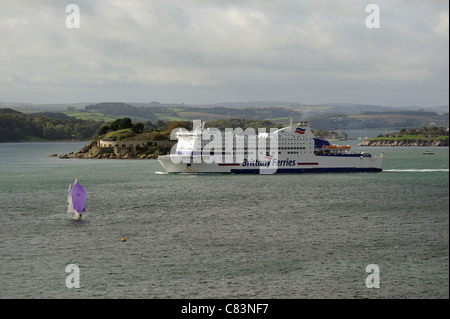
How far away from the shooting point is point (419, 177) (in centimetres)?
6112

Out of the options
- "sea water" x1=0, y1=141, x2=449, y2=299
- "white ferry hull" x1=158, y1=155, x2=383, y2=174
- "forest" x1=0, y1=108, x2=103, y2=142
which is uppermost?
"forest" x1=0, y1=108, x2=103, y2=142

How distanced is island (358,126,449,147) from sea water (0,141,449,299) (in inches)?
5060

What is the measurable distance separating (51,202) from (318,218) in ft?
69.9

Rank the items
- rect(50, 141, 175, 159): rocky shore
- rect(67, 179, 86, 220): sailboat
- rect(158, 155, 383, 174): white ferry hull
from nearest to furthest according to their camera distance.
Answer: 1. rect(67, 179, 86, 220): sailboat
2. rect(158, 155, 383, 174): white ferry hull
3. rect(50, 141, 175, 159): rocky shore

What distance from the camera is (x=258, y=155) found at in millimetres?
66312

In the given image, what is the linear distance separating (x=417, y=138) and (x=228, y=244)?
162 metres

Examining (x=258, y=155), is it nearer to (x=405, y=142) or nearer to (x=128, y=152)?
(x=128, y=152)

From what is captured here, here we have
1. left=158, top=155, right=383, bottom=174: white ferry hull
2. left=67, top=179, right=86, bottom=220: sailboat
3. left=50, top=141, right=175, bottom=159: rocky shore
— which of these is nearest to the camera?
left=67, top=179, right=86, bottom=220: sailboat

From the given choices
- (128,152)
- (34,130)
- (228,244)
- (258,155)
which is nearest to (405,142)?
(128,152)

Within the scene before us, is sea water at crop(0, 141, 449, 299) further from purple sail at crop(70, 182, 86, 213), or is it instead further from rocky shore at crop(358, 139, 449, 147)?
rocky shore at crop(358, 139, 449, 147)

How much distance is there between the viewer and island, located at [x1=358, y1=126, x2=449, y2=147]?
16750 centimetres

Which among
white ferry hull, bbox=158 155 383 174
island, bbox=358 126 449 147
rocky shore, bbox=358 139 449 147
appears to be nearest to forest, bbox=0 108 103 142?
rocky shore, bbox=358 139 449 147
